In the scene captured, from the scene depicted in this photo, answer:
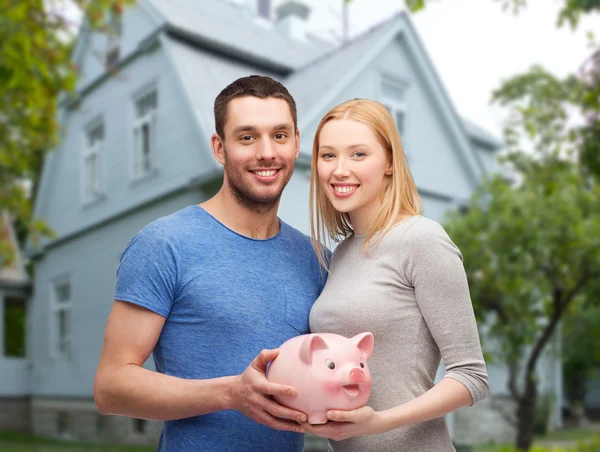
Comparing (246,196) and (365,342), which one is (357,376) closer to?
(365,342)

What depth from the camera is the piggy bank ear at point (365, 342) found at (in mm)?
2072

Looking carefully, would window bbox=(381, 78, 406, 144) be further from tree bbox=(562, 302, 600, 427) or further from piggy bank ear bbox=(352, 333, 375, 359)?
piggy bank ear bbox=(352, 333, 375, 359)

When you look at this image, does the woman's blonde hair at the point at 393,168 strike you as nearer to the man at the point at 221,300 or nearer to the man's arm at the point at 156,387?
the man at the point at 221,300

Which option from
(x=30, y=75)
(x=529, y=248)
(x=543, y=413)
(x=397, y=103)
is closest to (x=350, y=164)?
(x=30, y=75)

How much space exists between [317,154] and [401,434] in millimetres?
952

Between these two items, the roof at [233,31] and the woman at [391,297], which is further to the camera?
the roof at [233,31]

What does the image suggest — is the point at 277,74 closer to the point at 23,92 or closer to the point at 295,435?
the point at 23,92

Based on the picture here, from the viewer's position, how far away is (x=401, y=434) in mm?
2230

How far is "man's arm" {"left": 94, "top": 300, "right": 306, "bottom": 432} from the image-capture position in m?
1.96

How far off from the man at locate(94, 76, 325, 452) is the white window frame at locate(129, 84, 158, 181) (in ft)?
36.3

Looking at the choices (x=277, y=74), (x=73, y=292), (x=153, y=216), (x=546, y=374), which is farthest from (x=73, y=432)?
(x=546, y=374)

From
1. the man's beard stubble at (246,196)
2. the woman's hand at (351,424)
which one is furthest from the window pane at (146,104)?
the woman's hand at (351,424)

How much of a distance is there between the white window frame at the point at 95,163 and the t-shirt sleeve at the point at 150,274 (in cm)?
1332

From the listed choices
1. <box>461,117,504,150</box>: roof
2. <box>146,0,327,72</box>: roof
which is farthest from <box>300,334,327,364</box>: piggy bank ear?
<box>461,117,504,150</box>: roof
